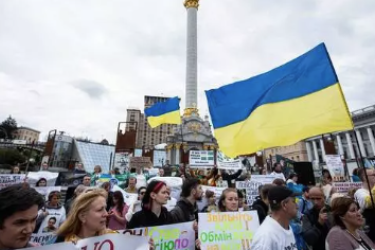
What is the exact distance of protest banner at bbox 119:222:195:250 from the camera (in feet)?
8.92

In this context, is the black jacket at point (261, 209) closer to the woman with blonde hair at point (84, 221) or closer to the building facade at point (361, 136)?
the woman with blonde hair at point (84, 221)

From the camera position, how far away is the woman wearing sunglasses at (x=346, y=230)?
2414 mm

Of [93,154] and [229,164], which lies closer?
[229,164]

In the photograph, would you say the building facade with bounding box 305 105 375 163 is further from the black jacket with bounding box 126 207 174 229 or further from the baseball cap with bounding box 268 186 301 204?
the black jacket with bounding box 126 207 174 229

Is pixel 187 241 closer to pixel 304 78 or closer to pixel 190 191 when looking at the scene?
pixel 190 191

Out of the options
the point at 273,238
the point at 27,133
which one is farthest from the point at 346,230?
the point at 27,133

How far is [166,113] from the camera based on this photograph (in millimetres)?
13391

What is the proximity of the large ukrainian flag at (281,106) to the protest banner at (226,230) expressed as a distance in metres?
1.48

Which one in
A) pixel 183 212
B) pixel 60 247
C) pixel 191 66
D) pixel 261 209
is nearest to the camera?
pixel 60 247

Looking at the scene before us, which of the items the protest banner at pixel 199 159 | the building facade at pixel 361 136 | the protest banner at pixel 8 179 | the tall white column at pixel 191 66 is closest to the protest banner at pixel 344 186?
the protest banner at pixel 199 159

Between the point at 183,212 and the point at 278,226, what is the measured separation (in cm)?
142

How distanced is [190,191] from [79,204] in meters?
1.90

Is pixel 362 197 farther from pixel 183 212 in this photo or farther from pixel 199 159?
pixel 199 159

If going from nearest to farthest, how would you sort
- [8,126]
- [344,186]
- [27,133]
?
[344,186]
[8,126]
[27,133]
